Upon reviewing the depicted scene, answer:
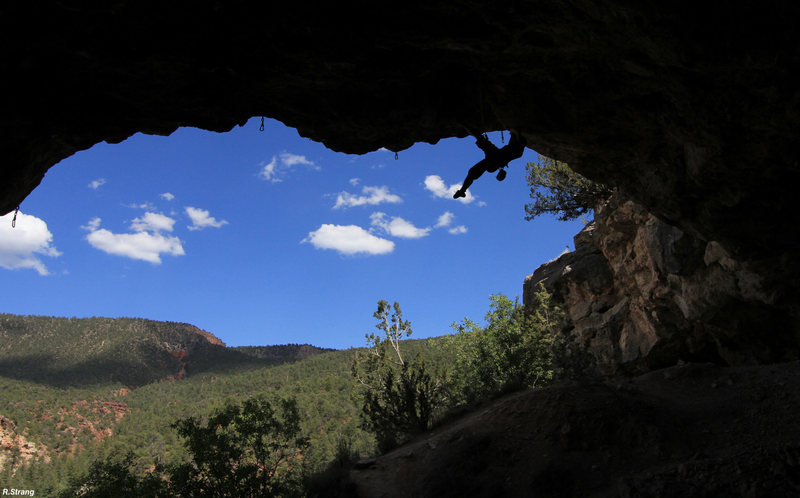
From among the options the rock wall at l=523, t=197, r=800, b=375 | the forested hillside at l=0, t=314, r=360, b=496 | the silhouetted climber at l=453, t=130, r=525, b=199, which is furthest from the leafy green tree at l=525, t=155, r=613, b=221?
the forested hillside at l=0, t=314, r=360, b=496

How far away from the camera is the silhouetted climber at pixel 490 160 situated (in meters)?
8.81

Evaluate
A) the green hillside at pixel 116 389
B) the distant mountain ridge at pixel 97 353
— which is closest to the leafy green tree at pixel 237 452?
the green hillside at pixel 116 389

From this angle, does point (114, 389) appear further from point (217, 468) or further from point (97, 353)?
point (217, 468)

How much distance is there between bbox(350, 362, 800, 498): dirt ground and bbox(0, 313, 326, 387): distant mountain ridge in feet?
284

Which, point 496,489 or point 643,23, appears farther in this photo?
point 496,489

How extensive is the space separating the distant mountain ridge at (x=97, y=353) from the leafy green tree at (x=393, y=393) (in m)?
78.7

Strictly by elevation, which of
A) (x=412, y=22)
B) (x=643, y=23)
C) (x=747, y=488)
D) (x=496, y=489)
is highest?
(x=412, y=22)

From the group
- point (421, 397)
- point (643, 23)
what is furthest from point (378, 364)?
point (643, 23)

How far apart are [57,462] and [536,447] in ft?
226

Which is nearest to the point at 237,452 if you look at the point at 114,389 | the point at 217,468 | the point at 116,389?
the point at 217,468

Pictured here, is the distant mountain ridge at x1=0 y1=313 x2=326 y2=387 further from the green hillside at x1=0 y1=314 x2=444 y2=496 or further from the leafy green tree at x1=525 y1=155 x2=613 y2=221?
the leafy green tree at x1=525 y1=155 x2=613 y2=221

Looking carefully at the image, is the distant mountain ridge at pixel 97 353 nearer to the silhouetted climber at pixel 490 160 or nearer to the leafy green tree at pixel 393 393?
the leafy green tree at pixel 393 393

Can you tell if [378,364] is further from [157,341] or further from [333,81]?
[157,341]

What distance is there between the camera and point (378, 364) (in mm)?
18547
